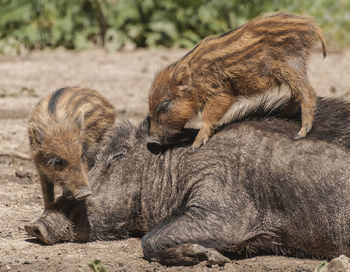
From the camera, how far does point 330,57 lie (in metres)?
11.0

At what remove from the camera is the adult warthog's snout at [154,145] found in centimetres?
501

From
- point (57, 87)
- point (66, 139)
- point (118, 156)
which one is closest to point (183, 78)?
point (118, 156)

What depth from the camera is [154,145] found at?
509 cm

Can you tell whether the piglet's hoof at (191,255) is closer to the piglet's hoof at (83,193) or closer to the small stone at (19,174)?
the piglet's hoof at (83,193)

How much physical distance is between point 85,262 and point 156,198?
810mm

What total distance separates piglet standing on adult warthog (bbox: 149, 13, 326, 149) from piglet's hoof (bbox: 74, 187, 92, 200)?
0.65 meters

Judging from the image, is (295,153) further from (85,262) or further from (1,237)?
(1,237)

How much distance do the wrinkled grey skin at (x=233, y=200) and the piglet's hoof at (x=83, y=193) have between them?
247 millimetres

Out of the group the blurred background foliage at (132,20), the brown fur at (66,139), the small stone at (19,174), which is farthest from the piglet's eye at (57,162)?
the blurred background foliage at (132,20)

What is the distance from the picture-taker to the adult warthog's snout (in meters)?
5.01

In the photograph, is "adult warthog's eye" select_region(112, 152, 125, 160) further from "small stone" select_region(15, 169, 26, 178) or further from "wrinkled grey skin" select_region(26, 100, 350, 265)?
"small stone" select_region(15, 169, 26, 178)

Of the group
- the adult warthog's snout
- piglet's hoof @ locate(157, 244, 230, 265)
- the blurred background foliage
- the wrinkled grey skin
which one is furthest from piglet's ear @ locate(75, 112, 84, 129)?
the blurred background foliage

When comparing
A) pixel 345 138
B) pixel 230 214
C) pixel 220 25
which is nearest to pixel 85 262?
pixel 230 214

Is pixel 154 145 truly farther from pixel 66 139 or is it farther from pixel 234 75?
pixel 234 75
